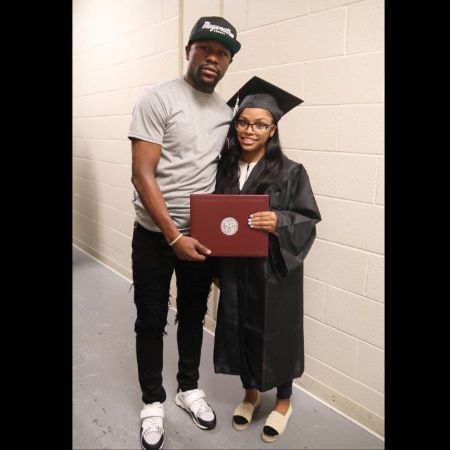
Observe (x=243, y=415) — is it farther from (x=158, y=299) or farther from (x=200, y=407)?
(x=158, y=299)

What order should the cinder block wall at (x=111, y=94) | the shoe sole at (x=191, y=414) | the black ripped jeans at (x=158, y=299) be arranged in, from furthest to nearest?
1. the cinder block wall at (x=111, y=94)
2. the shoe sole at (x=191, y=414)
3. the black ripped jeans at (x=158, y=299)

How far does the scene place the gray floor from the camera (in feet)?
5.01

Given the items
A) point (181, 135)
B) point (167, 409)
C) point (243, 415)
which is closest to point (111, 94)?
point (181, 135)

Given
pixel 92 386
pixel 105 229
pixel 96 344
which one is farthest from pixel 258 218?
pixel 105 229

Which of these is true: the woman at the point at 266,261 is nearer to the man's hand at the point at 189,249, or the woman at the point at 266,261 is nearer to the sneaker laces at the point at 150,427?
the man's hand at the point at 189,249

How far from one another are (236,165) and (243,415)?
102 centimetres

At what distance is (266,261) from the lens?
4.61 ft

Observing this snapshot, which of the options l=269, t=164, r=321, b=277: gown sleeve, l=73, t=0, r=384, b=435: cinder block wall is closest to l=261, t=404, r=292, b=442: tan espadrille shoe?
l=73, t=0, r=384, b=435: cinder block wall

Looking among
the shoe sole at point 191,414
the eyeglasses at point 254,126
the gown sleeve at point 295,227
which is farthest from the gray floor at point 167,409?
the eyeglasses at point 254,126

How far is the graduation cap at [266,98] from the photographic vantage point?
137 centimetres

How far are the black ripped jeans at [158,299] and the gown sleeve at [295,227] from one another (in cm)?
29

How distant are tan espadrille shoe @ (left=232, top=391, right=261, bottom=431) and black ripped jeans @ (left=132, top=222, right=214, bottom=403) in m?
0.30

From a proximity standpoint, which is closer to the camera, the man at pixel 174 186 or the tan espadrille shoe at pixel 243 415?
the man at pixel 174 186
